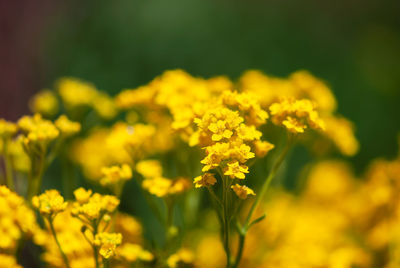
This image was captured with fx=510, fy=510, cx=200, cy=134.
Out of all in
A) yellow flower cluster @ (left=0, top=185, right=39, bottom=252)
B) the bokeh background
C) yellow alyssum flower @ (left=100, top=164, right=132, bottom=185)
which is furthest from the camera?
the bokeh background

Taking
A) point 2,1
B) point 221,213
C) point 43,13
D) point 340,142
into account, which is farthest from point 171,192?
point 43,13

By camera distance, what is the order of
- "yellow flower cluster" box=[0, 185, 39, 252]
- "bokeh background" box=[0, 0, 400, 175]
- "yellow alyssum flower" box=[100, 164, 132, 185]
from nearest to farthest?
"yellow flower cluster" box=[0, 185, 39, 252]
"yellow alyssum flower" box=[100, 164, 132, 185]
"bokeh background" box=[0, 0, 400, 175]

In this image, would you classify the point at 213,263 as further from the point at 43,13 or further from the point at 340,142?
the point at 43,13

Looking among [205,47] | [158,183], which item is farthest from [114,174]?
[205,47]

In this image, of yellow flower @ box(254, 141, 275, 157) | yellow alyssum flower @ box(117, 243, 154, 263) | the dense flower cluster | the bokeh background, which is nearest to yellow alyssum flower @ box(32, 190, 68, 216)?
the dense flower cluster

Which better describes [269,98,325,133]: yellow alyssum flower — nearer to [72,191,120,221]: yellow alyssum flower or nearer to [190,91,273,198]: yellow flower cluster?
[190,91,273,198]: yellow flower cluster

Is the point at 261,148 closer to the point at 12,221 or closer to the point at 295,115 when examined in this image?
the point at 295,115

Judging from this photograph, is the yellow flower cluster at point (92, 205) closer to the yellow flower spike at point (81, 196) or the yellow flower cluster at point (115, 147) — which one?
the yellow flower spike at point (81, 196)
